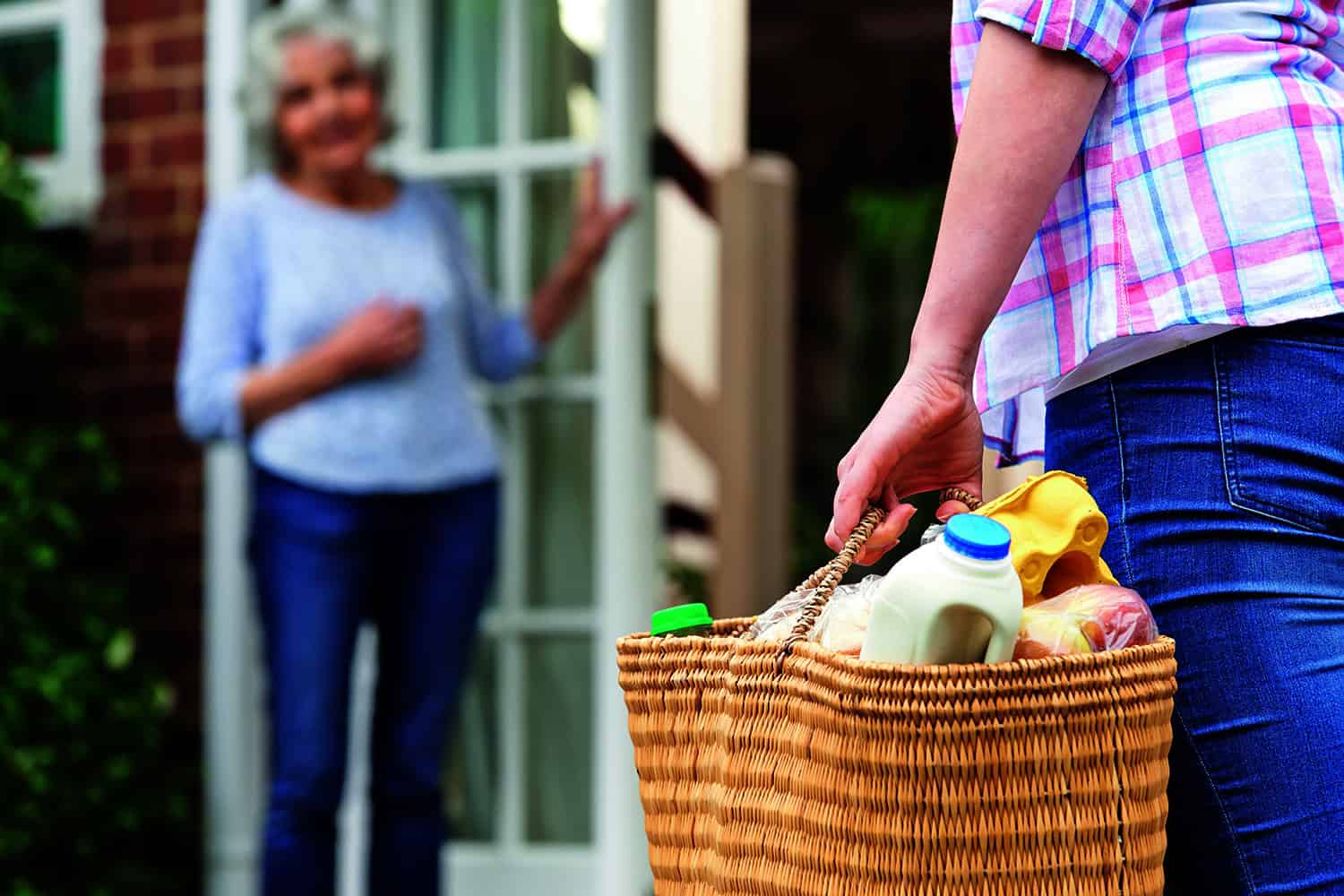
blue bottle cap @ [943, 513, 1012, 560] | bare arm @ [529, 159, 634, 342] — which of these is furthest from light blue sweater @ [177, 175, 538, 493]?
blue bottle cap @ [943, 513, 1012, 560]

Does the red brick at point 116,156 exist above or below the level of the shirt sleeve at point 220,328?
above

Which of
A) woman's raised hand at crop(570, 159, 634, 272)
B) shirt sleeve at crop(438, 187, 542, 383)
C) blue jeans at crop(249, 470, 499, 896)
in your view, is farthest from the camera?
woman's raised hand at crop(570, 159, 634, 272)

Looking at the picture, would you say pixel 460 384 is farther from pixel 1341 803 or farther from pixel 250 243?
pixel 1341 803

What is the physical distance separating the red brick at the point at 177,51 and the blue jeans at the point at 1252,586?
118 inches

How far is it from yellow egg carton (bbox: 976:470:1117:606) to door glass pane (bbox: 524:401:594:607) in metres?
2.60

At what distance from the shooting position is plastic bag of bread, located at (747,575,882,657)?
108cm

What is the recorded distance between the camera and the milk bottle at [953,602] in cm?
96

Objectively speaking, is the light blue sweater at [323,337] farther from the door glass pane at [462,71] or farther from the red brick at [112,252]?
the red brick at [112,252]

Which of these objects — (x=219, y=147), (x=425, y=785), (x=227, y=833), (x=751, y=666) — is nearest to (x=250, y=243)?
(x=219, y=147)

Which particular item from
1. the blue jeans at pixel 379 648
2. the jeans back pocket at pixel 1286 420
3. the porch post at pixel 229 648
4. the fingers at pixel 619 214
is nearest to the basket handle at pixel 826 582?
the jeans back pocket at pixel 1286 420

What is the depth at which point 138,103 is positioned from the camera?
3.75m

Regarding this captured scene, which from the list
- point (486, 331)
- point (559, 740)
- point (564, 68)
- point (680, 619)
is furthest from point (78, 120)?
point (680, 619)

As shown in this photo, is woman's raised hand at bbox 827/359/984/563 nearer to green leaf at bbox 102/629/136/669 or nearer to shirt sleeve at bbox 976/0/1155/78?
shirt sleeve at bbox 976/0/1155/78

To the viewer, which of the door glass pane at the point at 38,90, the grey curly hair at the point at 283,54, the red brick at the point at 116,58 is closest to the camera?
the grey curly hair at the point at 283,54
